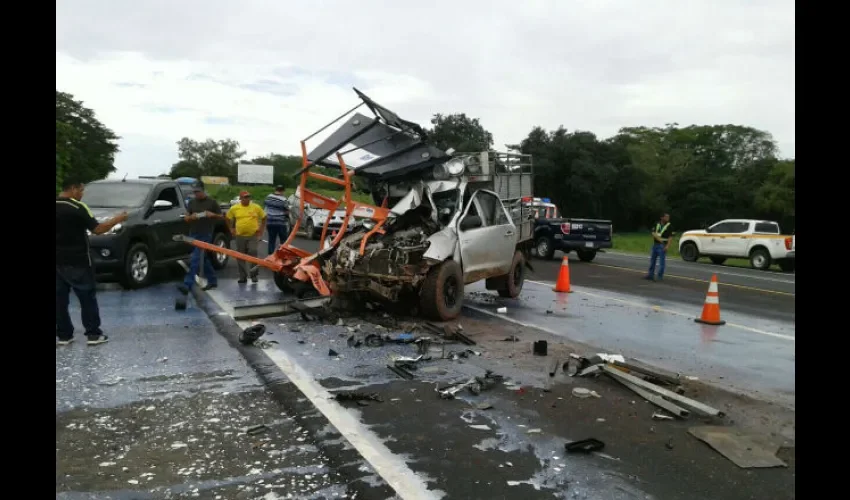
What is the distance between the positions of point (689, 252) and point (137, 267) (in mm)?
20529

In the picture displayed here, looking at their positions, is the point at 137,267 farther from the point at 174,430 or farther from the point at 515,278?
the point at 174,430

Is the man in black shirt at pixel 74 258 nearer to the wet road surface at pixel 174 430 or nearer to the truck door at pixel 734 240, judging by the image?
the wet road surface at pixel 174 430

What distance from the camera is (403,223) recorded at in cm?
867

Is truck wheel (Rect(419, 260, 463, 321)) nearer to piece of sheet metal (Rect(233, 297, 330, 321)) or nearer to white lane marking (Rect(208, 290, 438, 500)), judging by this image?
piece of sheet metal (Rect(233, 297, 330, 321))

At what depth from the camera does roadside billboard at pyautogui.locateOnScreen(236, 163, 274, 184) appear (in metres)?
61.4

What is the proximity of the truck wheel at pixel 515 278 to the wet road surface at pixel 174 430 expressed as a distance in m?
5.30

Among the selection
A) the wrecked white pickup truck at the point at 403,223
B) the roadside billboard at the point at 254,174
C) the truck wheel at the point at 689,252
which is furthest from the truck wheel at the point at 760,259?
the roadside billboard at the point at 254,174

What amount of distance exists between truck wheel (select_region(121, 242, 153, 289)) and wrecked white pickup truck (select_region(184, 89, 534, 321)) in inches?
77.3

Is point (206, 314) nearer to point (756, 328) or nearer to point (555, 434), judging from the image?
point (555, 434)

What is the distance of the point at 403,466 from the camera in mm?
3639

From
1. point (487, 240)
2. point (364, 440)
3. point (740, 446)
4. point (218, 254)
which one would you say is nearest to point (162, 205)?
point (218, 254)

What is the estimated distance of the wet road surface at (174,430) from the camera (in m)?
3.35

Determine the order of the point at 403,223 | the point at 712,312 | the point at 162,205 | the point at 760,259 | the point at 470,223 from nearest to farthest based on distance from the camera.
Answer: the point at 403,223, the point at 470,223, the point at 712,312, the point at 162,205, the point at 760,259
